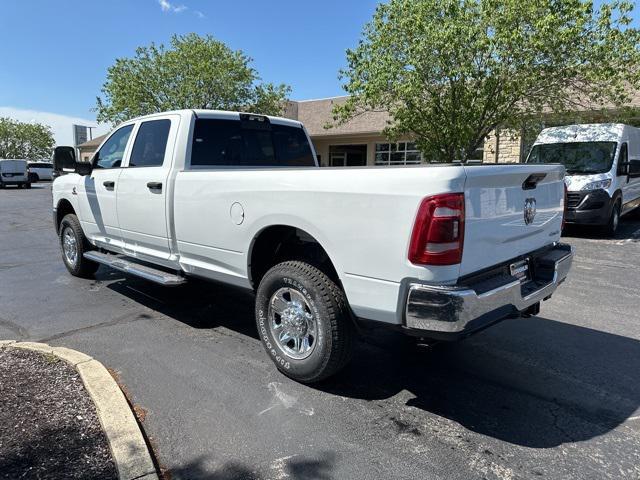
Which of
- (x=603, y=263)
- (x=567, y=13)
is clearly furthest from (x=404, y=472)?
(x=567, y=13)

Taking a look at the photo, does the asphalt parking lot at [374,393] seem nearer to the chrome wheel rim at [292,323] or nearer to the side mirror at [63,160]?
the chrome wheel rim at [292,323]

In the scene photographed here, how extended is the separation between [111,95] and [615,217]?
1896 cm

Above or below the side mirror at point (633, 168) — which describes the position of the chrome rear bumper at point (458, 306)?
below

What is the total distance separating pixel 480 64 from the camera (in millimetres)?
10938

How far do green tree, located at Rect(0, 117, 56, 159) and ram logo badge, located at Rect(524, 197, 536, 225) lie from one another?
82.1 meters

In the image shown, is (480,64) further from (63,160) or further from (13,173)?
(13,173)

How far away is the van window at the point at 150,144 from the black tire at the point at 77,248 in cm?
182

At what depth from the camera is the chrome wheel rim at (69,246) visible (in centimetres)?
680

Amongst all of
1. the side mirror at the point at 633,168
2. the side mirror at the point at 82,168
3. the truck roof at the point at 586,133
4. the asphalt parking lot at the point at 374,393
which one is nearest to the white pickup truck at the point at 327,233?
the asphalt parking lot at the point at 374,393

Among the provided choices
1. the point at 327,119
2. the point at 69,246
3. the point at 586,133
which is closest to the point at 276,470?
the point at 69,246

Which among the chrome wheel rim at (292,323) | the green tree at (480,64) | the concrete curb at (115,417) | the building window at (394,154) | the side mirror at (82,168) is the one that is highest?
the green tree at (480,64)

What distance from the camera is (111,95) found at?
20.5 meters

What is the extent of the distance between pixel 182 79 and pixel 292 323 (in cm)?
1818

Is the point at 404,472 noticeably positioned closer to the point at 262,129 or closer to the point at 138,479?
the point at 138,479
